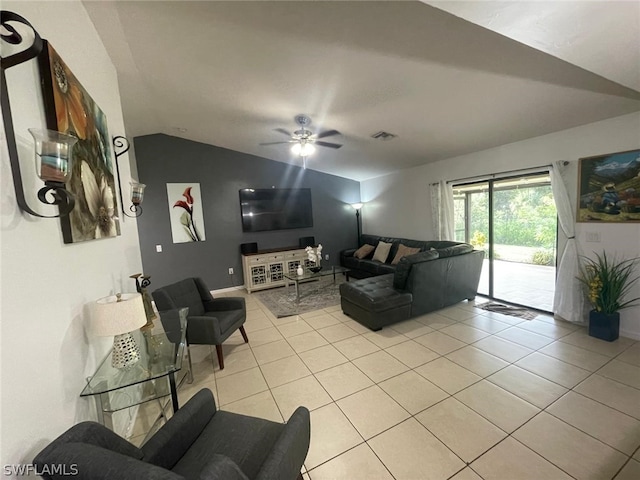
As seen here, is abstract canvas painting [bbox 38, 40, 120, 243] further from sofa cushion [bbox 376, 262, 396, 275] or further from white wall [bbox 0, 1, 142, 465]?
sofa cushion [bbox 376, 262, 396, 275]


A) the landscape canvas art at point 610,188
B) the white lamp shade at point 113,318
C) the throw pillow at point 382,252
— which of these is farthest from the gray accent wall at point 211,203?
the landscape canvas art at point 610,188

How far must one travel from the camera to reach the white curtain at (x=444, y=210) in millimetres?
4363

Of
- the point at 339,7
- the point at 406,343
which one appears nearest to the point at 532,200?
the point at 406,343

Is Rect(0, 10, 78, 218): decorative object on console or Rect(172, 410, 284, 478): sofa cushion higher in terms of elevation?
Rect(0, 10, 78, 218): decorative object on console

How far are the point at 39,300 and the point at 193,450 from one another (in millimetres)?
929

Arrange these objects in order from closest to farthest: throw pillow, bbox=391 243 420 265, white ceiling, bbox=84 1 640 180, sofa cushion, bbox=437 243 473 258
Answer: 1. white ceiling, bbox=84 1 640 180
2. sofa cushion, bbox=437 243 473 258
3. throw pillow, bbox=391 243 420 265

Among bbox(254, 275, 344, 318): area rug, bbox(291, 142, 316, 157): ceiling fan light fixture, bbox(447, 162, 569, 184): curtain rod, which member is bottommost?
bbox(254, 275, 344, 318): area rug

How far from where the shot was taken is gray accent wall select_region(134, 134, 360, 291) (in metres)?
4.56

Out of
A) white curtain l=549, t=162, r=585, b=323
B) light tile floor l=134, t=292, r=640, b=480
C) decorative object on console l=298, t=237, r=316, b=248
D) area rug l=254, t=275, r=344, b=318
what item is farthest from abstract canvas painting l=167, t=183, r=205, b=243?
white curtain l=549, t=162, r=585, b=323

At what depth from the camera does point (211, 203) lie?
16.4ft

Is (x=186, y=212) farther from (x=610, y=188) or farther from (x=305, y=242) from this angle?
(x=610, y=188)

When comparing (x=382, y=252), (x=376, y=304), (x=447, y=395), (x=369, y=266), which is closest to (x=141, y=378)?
(x=447, y=395)

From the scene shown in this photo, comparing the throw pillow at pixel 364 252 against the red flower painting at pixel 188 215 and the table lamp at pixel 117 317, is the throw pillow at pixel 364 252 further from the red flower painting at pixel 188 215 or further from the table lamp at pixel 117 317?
the table lamp at pixel 117 317

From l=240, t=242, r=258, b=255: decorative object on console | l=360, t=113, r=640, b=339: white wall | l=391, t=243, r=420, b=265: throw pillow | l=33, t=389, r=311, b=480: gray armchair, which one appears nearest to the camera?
l=33, t=389, r=311, b=480: gray armchair
